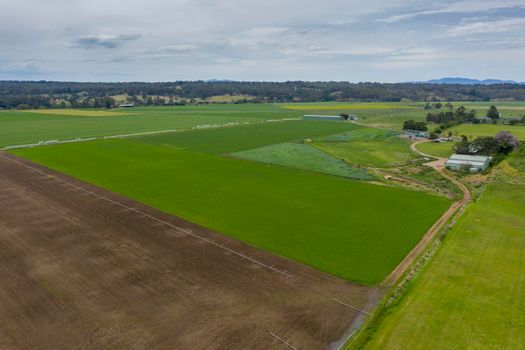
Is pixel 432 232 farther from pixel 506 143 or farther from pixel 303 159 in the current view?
pixel 506 143

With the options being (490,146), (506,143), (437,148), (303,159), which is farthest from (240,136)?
(506,143)

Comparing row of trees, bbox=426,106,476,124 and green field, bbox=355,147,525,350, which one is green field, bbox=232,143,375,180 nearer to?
green field, bbox=355,147,525,350

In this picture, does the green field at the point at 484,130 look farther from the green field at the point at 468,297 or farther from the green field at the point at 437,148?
the green field at the point at 468,297

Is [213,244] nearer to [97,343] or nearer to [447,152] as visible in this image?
[97,343]

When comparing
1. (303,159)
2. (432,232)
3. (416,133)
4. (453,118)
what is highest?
(453,118)

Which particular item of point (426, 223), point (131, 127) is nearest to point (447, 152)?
point (426, 223)

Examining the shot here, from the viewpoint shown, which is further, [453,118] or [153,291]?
[453,118]

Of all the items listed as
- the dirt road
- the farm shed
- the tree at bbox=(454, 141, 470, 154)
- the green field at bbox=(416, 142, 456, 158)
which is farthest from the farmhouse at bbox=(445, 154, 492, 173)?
the farm shed
